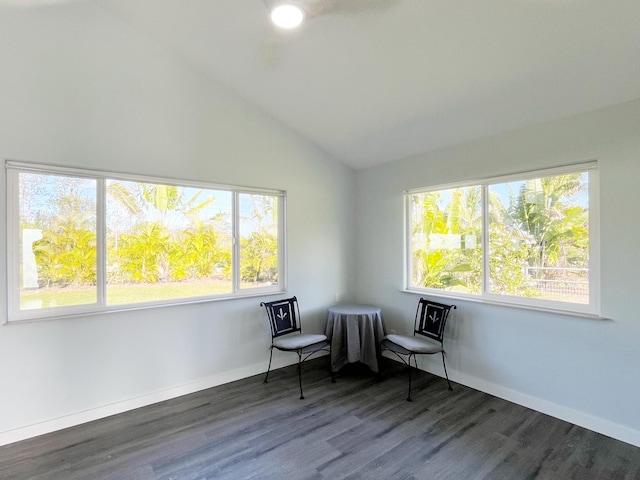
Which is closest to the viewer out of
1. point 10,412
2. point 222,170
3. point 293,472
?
point 293,472

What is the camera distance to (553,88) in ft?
7.73

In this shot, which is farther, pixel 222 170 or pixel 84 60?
pixel 222 170

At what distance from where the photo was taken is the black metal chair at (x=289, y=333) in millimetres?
3170

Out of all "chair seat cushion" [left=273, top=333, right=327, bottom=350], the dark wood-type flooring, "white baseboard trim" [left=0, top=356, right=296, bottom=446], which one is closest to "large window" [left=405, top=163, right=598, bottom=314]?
the dark wood-type flooring

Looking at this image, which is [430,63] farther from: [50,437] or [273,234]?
[50,437]

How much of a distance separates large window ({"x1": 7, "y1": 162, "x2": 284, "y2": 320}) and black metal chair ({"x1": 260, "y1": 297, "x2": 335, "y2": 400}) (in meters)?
0.27

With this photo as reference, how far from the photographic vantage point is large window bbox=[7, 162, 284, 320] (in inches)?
96.3

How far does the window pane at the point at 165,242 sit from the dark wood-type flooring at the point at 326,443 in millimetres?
1042

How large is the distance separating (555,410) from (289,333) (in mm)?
2515

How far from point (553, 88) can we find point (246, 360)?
12.0 ft

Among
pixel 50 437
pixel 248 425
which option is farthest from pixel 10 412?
pixel 248 425

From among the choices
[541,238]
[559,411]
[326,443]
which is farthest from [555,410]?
[326,443]

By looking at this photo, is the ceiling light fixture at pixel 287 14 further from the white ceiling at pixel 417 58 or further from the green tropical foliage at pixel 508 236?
the green tropical foliage at pixel 508 236

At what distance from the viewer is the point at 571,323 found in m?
2.56
